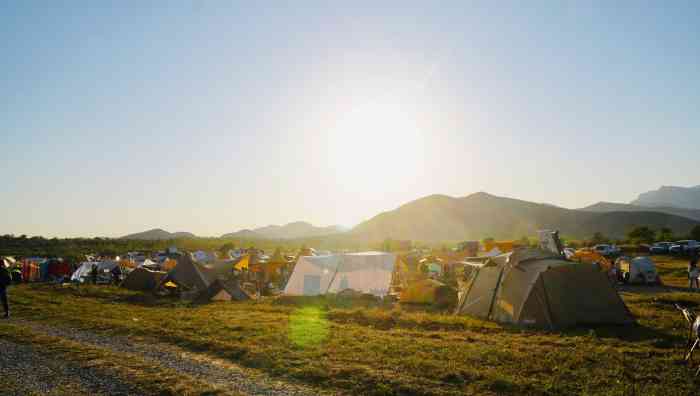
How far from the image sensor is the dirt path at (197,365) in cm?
805

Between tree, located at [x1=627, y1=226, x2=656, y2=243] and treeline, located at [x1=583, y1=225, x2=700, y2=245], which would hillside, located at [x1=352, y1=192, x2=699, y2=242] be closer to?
tree, located at [x1=627, y1=226, x2=656, y2=243]

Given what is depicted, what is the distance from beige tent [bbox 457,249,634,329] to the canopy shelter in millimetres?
21315

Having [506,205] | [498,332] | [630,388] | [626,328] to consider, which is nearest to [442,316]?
[498,332]

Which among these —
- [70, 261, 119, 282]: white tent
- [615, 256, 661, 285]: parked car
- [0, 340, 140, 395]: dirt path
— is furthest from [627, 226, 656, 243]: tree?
[0, 340, 140, 395]: dirt path

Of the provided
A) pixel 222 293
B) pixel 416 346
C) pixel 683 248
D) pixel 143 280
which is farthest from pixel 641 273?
pixel 143 280

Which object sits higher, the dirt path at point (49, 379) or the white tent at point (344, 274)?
the white tent at point (344, 274)

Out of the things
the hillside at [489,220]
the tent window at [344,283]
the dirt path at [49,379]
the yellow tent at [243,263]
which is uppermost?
the hillside at [489,220]

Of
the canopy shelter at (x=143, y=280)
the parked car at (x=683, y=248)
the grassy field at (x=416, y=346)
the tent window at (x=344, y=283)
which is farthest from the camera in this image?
the parked car at (x=683, y=248)

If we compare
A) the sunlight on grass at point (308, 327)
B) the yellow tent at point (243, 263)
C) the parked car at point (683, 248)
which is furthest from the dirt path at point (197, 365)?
the parked car at point (683, 248)

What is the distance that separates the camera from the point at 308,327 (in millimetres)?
14180

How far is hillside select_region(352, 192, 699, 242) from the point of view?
130 meters

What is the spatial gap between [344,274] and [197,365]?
548 inches

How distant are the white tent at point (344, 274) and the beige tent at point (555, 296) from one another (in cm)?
788

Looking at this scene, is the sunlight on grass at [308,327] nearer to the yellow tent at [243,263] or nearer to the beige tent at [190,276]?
the beige tent at [190,276]
